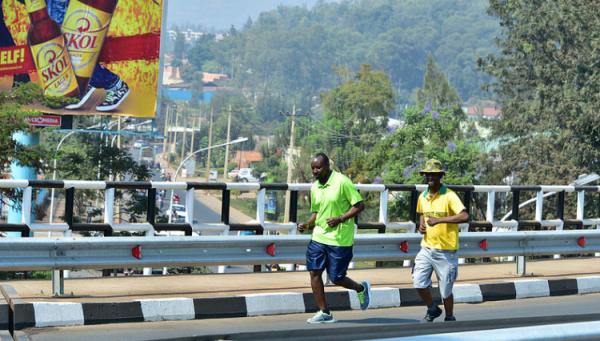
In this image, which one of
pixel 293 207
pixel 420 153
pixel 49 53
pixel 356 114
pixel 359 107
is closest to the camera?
pixel 293 207

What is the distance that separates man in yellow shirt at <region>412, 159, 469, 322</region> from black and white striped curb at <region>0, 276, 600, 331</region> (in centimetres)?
118

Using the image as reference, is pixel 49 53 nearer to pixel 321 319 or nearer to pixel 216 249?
pixel 216 249

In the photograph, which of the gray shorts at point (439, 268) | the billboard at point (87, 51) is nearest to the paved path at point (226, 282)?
the gray shorts at point (439, 268)

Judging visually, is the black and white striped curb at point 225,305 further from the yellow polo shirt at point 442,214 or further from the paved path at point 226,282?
the yellow polo shirt at point 442,214

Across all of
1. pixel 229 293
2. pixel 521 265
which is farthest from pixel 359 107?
pixel 229 293

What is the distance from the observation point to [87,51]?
29047 mm

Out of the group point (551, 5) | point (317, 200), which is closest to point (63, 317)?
point (317, 200)

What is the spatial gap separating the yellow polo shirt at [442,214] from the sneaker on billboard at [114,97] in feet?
77.3

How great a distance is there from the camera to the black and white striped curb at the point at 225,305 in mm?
6500

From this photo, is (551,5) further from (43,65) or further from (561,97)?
(43,65)

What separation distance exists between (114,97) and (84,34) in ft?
8.31

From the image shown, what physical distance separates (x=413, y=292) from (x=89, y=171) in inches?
1211

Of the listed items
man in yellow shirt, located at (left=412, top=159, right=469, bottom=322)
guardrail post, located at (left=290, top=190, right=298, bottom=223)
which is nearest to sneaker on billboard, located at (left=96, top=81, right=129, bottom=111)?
guardrail post, located at (left=290, top=190, right=298, bottom=223)

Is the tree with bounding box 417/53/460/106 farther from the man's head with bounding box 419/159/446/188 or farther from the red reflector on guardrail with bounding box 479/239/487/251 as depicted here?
the man's head with bounding box 419/159/446/188
